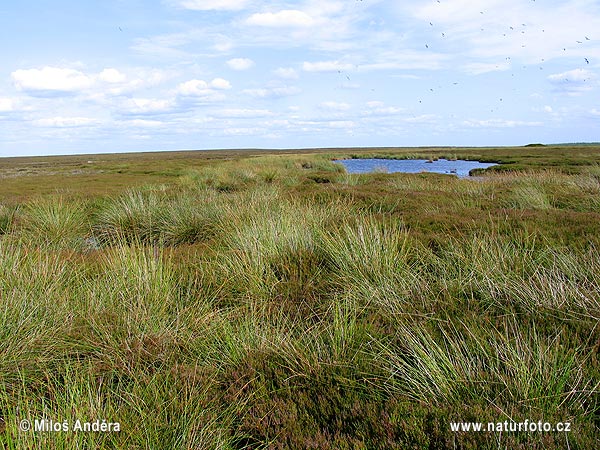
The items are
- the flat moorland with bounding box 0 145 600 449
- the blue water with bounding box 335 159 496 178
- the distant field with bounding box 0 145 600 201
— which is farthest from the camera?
the blue water with bounding box 335 159 496 178

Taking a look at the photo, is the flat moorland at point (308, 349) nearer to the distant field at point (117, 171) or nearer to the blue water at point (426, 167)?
the distant field at point (117, 171)

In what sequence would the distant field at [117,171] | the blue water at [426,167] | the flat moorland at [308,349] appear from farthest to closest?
the blue water at [426,167] < the distant field at [117,171] < the flat moorland at [308,349]

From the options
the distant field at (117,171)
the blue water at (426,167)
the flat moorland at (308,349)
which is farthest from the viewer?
the blue water at (426,167)

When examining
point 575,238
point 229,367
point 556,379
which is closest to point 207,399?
point 229,367

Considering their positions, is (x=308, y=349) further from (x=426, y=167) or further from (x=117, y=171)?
(x=426, y=167)

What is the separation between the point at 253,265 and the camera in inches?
225

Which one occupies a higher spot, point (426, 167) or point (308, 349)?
point (426, 167)

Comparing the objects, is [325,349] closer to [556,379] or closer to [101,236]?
[556,379]

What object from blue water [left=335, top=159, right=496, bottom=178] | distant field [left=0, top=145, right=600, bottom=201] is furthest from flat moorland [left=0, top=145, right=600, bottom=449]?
blue water [left=335, top=159, right=496, bottom=178]

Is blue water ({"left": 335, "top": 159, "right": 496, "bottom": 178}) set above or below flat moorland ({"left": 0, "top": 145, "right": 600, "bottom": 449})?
above

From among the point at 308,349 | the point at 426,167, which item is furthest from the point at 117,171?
the point at 308,349

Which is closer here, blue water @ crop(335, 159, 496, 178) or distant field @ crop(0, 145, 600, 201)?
distant field @ crop(0, 145, 600, 201)

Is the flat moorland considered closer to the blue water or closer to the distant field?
the distant field

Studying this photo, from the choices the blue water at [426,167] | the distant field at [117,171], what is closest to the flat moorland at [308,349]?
the distant field at [117,171]
